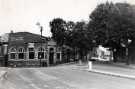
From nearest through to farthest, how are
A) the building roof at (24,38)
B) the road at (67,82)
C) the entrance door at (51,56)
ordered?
the road at (67,82), the building roof at (24,38), the entrance door at (51,56)

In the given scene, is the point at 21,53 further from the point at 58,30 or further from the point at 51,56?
the point at 58,30

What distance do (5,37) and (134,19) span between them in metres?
37.7

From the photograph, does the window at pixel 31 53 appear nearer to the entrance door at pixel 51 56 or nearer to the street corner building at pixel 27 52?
the street corner building at pixel 27 52

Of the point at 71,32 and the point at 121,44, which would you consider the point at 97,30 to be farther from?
the point at 71,32

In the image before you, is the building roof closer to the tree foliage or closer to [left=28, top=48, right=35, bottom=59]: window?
[left=28, top=48, right=35, bottom=59]: window

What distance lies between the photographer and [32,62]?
62.2 meters

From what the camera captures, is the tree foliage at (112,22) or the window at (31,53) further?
the window at (31,53)

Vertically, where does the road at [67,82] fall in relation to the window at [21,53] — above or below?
below

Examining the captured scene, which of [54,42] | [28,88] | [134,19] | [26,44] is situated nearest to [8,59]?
[26,44]

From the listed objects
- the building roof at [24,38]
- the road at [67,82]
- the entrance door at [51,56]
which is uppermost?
the building roof at [24,38]

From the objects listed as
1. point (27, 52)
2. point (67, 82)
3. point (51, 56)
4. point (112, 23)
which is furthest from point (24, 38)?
point (67, 82)

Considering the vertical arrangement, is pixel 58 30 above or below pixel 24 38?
above

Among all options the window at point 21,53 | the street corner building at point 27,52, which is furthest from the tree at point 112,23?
the window at point 21,53

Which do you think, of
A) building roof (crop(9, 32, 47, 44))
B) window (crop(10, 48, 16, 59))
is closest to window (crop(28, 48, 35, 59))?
building roof (crop(9, 32, 47, 44))
